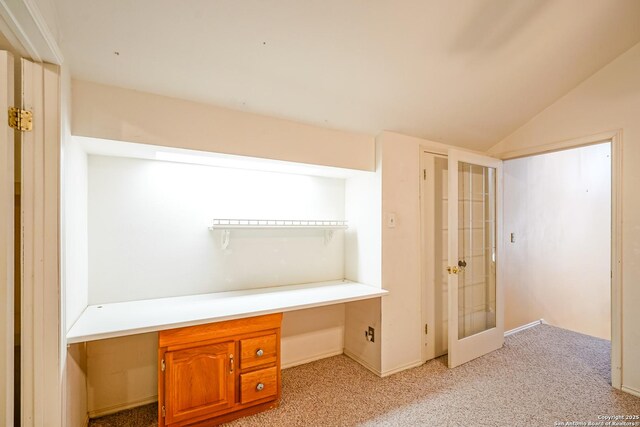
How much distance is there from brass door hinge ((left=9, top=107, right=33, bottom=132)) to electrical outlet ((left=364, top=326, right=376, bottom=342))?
8.26 ft

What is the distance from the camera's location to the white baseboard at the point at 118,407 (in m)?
1.84

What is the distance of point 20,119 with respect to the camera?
1.14 meters

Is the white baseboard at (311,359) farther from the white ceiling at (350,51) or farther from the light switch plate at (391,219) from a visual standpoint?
the white ceiling at (350,51)

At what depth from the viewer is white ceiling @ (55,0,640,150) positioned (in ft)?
4.58

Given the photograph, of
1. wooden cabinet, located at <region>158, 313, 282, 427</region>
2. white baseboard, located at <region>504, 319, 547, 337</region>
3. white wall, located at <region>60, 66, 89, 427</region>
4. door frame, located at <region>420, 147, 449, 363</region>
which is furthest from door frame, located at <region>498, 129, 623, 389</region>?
white wall, located at <region>60, 66, 89, 427</region>

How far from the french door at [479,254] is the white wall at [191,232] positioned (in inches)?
53.0

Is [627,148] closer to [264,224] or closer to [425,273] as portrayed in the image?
[425,273]

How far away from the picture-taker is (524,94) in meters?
2.39

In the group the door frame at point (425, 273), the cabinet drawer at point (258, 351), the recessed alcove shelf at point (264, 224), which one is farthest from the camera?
the door frame at point (425, 273)

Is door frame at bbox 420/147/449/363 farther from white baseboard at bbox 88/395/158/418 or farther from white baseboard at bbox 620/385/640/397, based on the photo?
white baseboard at bbox 88/395/158/418

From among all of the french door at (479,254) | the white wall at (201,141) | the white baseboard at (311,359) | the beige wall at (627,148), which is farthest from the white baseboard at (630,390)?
the white wall at (201,141)

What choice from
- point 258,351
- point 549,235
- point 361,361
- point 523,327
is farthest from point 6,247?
point 549,235

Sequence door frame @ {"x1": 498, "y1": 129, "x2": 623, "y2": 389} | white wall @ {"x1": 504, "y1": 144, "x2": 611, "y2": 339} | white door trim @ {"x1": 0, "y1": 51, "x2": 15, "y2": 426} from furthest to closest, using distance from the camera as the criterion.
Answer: white wall @ {"x1": 504, "y1": 144, "x2": 611, "y2": 339} < door frame @ {"x1": 498, "y1": 129, "x2": 623, "y2": 389} < white door trim @ {"x1": 0, "y1": 51, "x2": 15, "y2": 426}

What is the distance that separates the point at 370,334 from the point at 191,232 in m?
1.73
